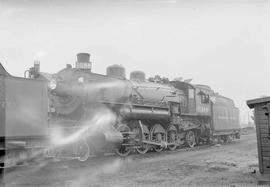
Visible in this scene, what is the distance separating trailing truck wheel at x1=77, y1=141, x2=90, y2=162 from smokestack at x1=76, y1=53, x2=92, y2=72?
3.65 meters

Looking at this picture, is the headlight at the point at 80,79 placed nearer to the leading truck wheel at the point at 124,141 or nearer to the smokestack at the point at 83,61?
the smokestack at the point at 83,61

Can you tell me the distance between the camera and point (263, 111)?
26.9 ft

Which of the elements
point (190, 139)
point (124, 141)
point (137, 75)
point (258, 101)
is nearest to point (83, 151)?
point (124, 141)

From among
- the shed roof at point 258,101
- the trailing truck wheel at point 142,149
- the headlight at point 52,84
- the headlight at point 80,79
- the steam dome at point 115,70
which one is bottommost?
the trailing truck wheel at point 142,149

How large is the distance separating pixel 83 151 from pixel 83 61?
13.7 ft

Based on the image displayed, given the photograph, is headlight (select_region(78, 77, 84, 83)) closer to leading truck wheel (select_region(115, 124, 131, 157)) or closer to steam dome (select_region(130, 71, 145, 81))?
→ leading truck wheel (select_region(115, 124, 131, 157))

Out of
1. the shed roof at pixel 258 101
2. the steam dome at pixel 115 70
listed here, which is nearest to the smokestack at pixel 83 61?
the steam dome at pixel 115 70

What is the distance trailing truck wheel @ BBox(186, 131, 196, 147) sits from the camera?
1852 cm

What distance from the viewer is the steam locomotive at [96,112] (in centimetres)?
838

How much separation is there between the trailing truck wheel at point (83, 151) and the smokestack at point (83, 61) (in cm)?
365

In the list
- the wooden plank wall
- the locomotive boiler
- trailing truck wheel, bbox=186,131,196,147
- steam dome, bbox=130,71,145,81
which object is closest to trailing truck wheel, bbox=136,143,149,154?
the locomotive boiler

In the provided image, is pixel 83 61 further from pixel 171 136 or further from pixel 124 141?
pixel 171 136

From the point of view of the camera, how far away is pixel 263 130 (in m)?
8.24

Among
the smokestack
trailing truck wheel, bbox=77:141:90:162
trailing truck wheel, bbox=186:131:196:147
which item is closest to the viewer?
trailing truck wheel, bbox=77:141:90:162
